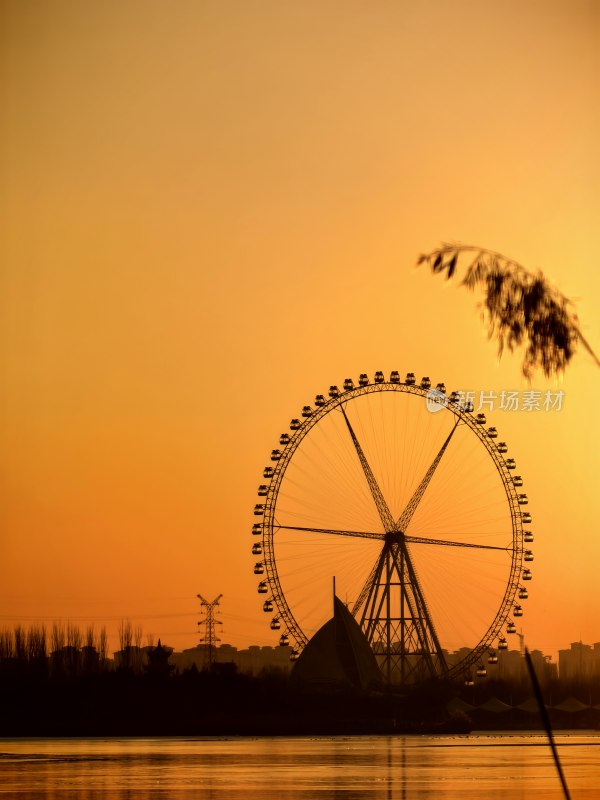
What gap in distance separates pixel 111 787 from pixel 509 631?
3603 cm

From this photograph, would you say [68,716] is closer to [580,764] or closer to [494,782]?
[580,764]

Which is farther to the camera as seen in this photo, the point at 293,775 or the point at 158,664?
the point at 158,664

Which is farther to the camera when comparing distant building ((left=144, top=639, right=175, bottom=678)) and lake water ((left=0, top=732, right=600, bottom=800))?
distant building ((left=144, top=639, right=175, bottom=678))

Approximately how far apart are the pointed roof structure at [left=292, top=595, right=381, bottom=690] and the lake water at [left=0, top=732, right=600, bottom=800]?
20.8 meters

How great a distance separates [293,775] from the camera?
44.8 meters

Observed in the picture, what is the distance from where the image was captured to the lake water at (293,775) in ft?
116

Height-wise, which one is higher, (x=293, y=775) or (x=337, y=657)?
(x=337, y=657)

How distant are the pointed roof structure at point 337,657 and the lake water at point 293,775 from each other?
68.2ft

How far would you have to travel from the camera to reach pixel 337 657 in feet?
300

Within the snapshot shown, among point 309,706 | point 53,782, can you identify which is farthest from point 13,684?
point 53,782

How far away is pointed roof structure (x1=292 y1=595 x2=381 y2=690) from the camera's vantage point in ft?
298

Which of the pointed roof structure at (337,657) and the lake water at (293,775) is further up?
the pointed roof structure at (337,657)

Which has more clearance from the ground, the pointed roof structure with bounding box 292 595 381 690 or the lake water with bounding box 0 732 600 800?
the pointed roof structure with bounding box 292 595 381 690

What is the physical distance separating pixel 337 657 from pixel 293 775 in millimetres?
46956
